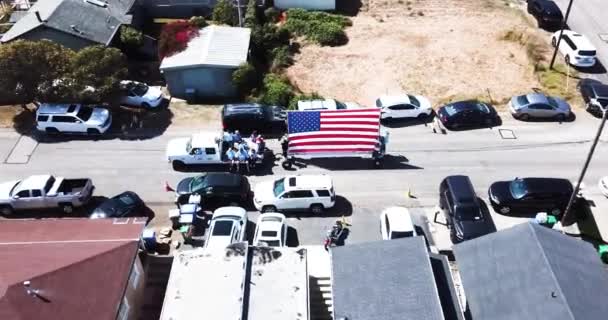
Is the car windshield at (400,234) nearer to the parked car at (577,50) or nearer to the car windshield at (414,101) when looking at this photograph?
the car windshield at (414,101)

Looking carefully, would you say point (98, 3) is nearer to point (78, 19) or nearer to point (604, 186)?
point (78, 19)

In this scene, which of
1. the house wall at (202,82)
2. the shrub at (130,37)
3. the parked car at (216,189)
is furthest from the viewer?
the shrub at (130,37)

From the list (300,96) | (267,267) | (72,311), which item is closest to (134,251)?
(72,311)

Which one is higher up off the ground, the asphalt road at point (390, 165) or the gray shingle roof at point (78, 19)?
the gray shingle roof at point (78, 19)

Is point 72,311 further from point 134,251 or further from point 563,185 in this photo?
point 563,185

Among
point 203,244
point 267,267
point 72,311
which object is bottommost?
point 203,244

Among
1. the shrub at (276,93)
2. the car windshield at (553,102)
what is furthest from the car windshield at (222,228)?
the car windshield at (553,102)

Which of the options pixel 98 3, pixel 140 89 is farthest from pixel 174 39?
pixel 98 3
